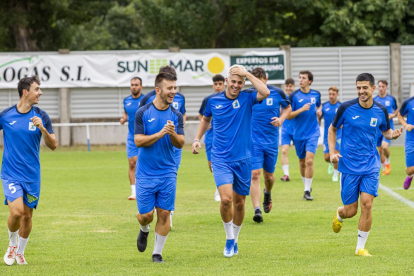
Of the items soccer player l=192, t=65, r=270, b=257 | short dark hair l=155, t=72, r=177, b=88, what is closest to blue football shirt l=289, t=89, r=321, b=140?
soccer player l=192, t=65, r=270, b=257

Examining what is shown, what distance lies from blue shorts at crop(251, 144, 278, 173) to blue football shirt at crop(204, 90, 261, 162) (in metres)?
3.36

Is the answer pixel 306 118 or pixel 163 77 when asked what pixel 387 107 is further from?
pixel 163 77

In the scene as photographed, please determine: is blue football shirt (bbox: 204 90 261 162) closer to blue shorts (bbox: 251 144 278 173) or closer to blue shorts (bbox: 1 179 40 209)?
blue shorts (bbox: 1 179 40 209)

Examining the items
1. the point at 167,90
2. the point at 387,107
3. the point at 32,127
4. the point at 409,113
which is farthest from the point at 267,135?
the point at 387,107

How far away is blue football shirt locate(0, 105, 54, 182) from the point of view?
30.6ft

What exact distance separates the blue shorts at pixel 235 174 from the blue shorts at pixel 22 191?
2149 millimetres

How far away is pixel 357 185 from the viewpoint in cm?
984

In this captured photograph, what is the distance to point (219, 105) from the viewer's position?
10.0 metres

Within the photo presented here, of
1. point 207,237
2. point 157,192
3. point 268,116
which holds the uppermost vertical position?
point 268,116

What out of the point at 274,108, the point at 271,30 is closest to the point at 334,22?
the point at 271,30

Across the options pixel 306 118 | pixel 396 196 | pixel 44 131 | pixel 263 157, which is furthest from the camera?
pixel 306 118

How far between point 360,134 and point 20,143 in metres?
4.03

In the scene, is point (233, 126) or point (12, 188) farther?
point (233, 126)

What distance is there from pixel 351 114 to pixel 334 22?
25.0 metres
